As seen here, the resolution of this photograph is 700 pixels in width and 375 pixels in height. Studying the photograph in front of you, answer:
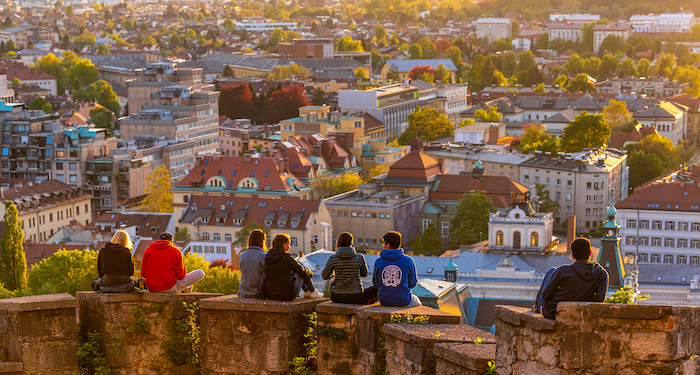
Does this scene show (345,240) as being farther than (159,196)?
No

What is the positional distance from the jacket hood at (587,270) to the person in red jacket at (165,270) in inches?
176

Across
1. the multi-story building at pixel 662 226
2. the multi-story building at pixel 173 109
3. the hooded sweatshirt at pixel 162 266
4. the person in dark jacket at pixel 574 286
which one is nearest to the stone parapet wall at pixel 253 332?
the hooded sweatshirt at pixel 162 266

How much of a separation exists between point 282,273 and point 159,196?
2267 inches

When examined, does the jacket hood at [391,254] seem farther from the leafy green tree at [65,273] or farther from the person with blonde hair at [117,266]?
the leafy green tree at [65,273]

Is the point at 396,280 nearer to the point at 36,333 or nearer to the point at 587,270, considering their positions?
the point at 587,270

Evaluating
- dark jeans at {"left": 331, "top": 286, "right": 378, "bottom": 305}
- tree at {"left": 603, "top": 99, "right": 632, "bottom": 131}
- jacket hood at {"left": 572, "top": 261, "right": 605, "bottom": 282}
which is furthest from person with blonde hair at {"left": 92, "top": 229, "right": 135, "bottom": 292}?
tree at {"left": 603, "top": 99, "right": 632, "bottom": 131}

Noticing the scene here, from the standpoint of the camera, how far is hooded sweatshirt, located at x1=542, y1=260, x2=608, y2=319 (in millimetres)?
9500

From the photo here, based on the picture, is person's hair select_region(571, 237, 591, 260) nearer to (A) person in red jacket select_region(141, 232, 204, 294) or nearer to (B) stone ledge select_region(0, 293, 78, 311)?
(A) person in red jacket select_region(141, 232, 204, 294)

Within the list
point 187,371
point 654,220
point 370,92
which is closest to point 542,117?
point 370,92

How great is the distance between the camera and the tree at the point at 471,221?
59.8 meters

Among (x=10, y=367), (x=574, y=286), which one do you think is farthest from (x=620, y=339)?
(x=10, y=367)

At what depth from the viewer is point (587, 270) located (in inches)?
375

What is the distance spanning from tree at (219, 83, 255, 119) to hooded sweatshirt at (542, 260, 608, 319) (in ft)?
355

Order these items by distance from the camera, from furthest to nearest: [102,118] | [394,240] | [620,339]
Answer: [102,118] → [394,240] → [620,339]
